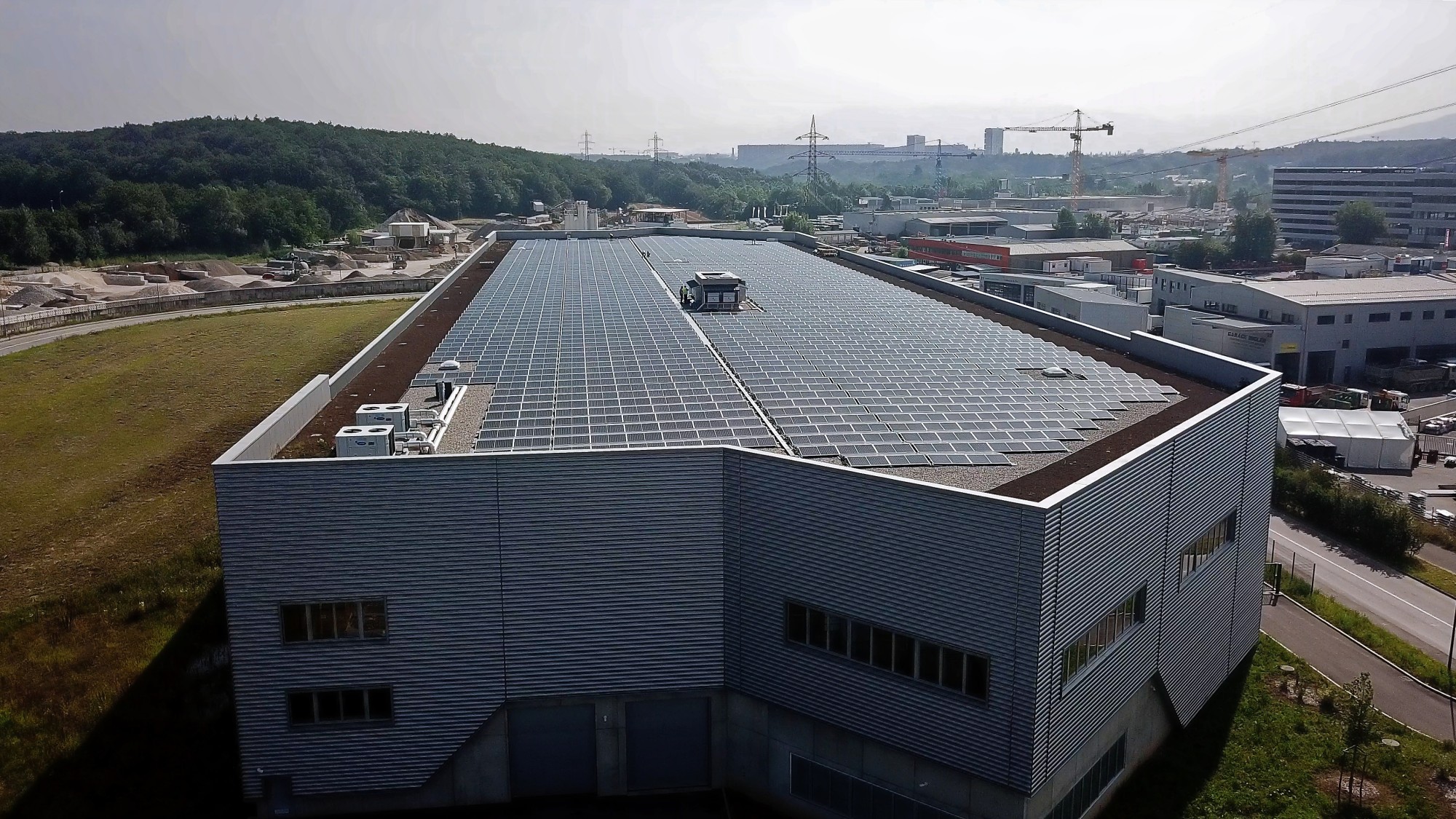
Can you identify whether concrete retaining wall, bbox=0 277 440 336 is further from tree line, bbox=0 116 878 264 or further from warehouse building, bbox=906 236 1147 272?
warehouse building, bbox=906 236 1147 272

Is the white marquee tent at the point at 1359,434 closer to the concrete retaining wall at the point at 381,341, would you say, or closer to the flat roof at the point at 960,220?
the concrete retaining wall at the point at 381,341

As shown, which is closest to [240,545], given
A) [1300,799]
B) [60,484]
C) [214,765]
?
[214,765]

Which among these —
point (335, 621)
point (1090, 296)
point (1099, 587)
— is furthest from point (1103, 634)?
point (1090, 296)

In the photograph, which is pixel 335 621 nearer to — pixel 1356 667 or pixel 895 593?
pixel 895 593

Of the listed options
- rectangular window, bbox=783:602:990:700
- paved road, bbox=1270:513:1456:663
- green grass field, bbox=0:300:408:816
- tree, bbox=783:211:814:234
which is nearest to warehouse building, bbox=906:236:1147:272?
tree, bbox=783:211:814:234

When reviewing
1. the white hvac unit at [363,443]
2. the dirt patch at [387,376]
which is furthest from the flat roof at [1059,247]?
the white hvac unit at [363,443]

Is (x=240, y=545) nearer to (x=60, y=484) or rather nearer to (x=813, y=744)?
(x=813, y=744)
